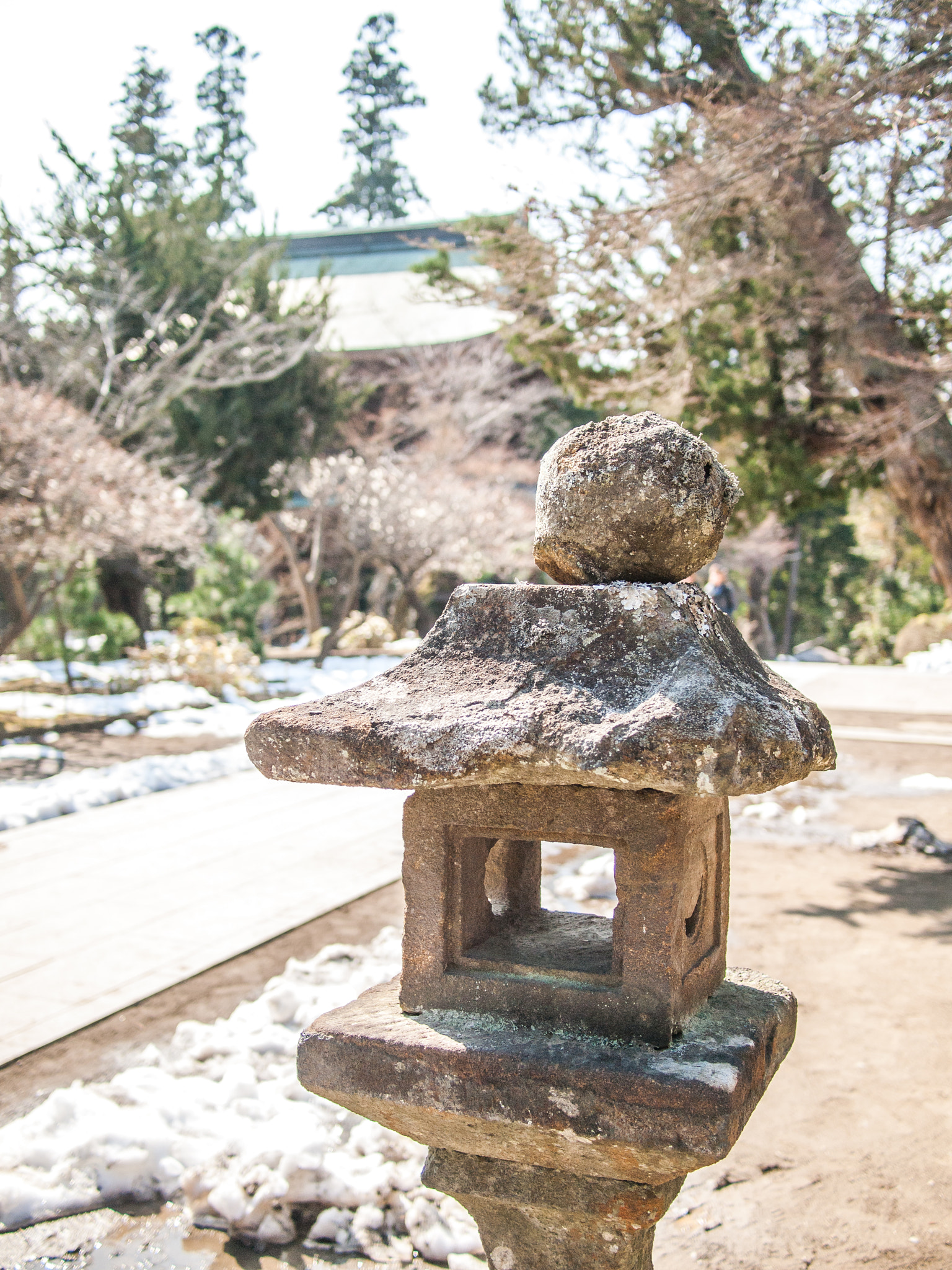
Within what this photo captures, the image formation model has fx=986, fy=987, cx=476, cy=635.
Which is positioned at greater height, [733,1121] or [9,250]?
[9,250]

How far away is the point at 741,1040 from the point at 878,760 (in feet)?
28.8

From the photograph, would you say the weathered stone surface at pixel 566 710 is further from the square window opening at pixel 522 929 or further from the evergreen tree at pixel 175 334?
the evergreen tree at pixel 175 334

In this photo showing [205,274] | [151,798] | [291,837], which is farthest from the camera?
[205,274]

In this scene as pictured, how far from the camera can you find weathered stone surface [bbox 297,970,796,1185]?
5.49 feet

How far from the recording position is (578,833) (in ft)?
6.14

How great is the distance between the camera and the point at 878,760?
986 cm

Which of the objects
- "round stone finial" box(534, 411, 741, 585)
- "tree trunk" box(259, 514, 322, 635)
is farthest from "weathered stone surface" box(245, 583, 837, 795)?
"tree trunk" box(259, 514, 322, 635)

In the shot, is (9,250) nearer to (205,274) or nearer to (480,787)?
(205,274)

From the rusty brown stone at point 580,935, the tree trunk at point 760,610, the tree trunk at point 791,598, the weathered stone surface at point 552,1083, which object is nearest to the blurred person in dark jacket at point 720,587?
the tree trunk at point 760,610

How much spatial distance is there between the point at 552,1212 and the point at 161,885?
4135mm

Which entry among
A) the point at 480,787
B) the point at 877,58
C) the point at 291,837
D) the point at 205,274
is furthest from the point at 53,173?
the point at 480,787

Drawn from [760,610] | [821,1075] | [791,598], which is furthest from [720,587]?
[791,598]

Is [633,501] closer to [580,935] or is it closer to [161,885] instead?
[580,935]

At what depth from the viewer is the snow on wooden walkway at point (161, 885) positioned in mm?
4234
